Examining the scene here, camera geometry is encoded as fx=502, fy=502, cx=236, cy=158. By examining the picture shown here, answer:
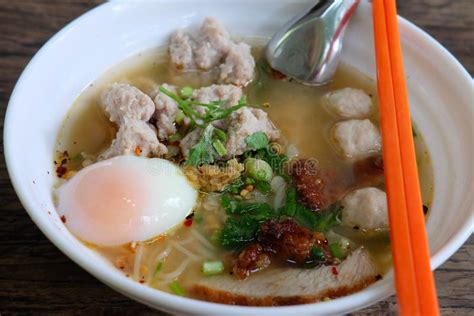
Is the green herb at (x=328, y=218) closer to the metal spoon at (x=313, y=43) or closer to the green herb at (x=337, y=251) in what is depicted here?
the green herb at (x=337, y=251)

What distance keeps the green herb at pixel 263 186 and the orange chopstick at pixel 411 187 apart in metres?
0.59

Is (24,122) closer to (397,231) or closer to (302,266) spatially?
(302,266)

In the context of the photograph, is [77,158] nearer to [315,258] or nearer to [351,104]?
[315,258]

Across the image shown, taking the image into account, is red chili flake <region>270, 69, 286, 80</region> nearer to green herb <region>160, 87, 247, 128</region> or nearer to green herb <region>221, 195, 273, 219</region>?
green herb <region>160, 87, 247, 128</region>

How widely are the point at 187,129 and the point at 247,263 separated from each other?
2.43 ft

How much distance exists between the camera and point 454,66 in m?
2.28

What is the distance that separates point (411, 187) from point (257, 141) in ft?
2.41

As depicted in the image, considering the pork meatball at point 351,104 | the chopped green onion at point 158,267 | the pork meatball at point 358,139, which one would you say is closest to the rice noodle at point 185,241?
the chopped green onion at point 158,267

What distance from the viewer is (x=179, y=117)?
7.66 ft

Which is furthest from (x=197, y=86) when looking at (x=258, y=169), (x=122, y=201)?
(x=122, y=201)

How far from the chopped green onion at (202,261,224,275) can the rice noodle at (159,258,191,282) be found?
0.25ft

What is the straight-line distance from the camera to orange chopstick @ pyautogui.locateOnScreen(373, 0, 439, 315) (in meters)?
1.46

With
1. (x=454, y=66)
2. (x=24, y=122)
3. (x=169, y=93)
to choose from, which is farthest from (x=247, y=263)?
(x=454, y=66)

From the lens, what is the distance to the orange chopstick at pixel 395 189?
1476mm
